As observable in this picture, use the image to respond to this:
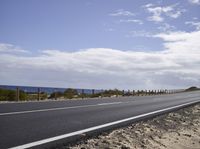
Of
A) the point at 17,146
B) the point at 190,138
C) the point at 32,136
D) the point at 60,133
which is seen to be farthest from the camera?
the point at 190,138

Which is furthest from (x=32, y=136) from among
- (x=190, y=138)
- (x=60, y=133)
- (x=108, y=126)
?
(x=190, y=138)

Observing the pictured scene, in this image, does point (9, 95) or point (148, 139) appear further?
point (9, 95)

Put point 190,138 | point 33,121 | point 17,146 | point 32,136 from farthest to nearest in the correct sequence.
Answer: point 33,121 → point 190,138 → point 32,136 → point 17,146

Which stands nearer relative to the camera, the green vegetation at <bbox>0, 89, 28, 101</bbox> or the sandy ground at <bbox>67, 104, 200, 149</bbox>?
the sandy ground at <bbox>67, 104, 200, 149</bbox>

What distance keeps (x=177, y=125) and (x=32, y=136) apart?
7.06 meters

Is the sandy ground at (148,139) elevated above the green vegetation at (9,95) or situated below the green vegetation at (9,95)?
below

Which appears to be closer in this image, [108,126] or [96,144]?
[96,144]

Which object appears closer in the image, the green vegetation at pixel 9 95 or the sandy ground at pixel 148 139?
the sandy ground at pixel 148 139

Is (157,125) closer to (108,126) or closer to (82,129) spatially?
(108,126)

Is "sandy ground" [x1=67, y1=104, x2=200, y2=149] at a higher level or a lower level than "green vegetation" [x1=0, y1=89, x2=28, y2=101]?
lower

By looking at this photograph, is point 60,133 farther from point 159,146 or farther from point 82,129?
point 159,146

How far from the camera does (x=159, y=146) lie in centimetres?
950

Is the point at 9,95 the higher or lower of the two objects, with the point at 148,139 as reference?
higher

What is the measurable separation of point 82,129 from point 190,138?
11.7 feet
